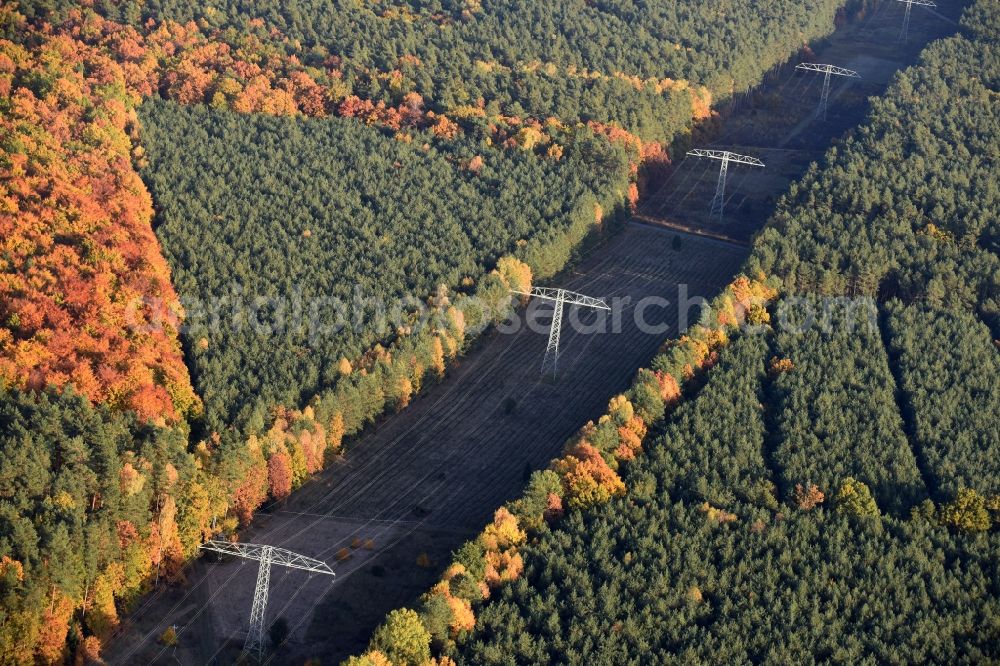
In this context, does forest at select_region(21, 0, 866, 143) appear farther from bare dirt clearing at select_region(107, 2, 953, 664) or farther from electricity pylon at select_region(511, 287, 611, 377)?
electricity pylon at select_region(511, 287, 611, 377)

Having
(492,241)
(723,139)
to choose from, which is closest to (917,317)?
(492,241)

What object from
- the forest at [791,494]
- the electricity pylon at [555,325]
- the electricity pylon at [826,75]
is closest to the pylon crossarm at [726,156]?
the forest at [791,494]

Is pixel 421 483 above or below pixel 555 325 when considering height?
below

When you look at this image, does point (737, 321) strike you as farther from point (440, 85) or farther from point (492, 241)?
point (440, 85)

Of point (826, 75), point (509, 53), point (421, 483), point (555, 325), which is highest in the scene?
point (826, 75)

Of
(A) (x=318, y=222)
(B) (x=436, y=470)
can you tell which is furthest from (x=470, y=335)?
(A) (x=318, y=222)

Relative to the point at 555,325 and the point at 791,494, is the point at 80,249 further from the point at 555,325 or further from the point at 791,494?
the point at 791,494

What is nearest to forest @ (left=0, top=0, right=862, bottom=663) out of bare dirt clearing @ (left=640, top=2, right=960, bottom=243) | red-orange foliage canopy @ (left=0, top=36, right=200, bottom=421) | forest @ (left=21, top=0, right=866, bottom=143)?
red-orange foliage canopy @ (left=0, top=36, right=200, bottom=421)

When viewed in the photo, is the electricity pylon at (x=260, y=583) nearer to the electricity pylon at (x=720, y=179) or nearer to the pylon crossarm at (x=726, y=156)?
the electricity pylon at (x=720, y=179)
